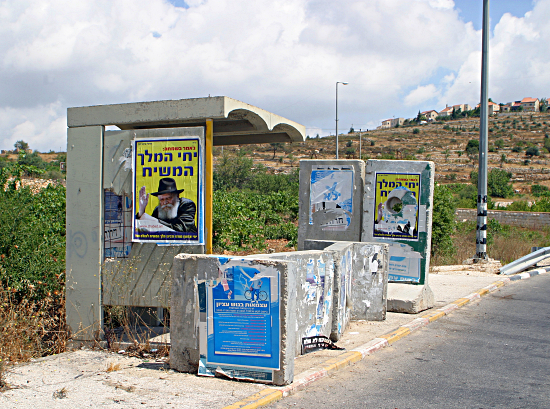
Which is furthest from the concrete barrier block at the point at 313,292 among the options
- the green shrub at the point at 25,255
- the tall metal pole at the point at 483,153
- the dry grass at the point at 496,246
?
the dry grass at the point at 496,246

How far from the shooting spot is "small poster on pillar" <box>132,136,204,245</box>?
243 inches

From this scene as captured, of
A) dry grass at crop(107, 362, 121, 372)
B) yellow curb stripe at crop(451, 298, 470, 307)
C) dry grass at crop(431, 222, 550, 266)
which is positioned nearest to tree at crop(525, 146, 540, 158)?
dry grass at crop(431, 222, 550, 266)

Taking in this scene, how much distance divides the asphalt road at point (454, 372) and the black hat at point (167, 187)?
2.88 meters

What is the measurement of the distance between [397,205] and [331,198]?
127 centimetres

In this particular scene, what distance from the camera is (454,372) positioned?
577 cm

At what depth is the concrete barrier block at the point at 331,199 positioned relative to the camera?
31.6 ft

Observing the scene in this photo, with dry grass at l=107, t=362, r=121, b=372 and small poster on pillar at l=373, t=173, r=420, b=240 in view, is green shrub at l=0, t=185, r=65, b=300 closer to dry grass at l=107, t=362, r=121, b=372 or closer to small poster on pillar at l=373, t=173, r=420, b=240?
dry grass at l=107, t=362, r=121, b=372

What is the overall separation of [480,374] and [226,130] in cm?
481

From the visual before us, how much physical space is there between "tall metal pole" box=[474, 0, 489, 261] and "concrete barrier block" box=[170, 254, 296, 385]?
12047mm

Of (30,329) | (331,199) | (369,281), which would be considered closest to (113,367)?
(30,329)

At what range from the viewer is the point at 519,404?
4.76 m

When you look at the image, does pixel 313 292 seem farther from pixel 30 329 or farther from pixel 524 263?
pixel 524 263

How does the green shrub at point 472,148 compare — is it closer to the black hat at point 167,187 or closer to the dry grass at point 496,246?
the dry grass at point 496,246

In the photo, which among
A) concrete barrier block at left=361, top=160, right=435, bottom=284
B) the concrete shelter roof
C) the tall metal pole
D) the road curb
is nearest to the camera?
the road curb
